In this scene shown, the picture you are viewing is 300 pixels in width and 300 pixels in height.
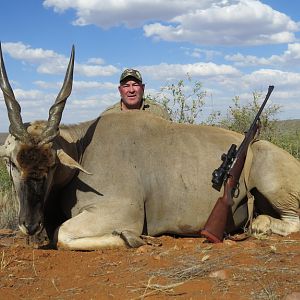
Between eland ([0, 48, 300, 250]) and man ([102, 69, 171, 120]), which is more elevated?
man ([102, 69, 171, 120])

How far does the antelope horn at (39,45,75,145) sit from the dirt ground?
1.04m

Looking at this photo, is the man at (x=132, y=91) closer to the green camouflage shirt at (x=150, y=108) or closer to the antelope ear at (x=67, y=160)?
the green camouflage shirt at (x=150, y=108)

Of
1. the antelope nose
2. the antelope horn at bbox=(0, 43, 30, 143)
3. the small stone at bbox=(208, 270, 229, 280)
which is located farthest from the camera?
the antelope horn at bbox=(0, 43, 30, 143)

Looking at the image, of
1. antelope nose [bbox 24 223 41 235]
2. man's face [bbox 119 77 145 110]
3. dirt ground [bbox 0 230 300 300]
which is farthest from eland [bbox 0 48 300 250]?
man's face [bbox 119 77 145 110]

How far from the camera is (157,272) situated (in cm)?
363

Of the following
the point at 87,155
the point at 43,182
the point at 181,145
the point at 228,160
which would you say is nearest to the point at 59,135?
the point at 87,155

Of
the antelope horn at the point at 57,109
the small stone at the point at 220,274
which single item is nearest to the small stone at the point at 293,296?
the small stone at the point at 220,274

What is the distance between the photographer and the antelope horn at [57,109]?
4758 millimetres

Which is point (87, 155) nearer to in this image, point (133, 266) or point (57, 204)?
point (57, 204)

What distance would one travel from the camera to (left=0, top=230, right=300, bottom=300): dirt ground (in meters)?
3.19

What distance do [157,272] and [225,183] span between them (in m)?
1.80

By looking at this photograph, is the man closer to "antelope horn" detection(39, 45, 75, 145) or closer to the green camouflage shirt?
the green camouflage shirt

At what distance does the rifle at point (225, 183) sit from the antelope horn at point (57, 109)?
166 centimetres

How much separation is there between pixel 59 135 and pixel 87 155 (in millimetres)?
360
